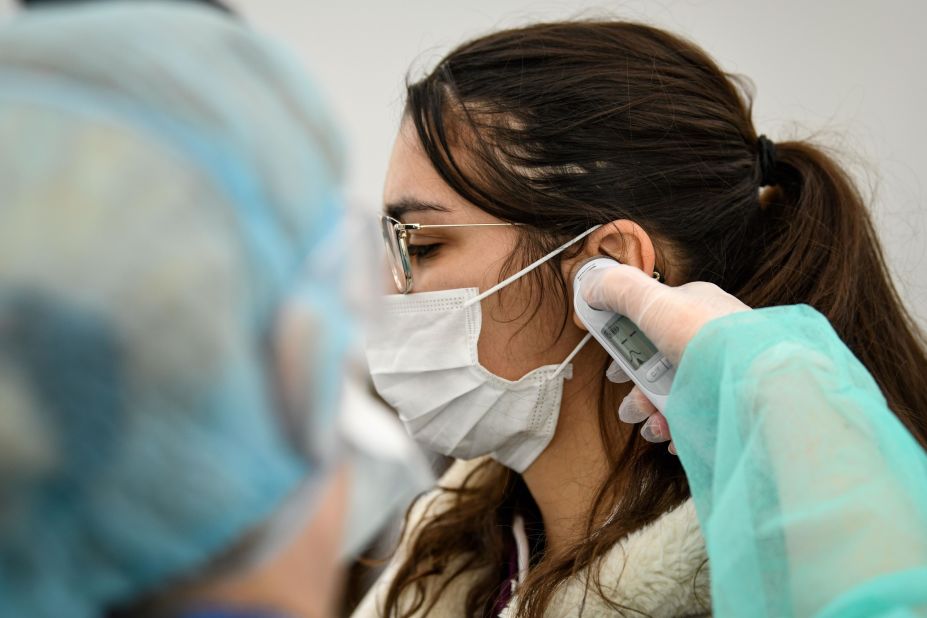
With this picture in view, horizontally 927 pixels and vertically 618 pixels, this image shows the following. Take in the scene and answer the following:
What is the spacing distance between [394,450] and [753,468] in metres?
0.46

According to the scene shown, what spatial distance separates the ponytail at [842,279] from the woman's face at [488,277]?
34cm

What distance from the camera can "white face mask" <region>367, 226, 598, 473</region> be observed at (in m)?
1.42

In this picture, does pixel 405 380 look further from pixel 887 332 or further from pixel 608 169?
pixel 887 332

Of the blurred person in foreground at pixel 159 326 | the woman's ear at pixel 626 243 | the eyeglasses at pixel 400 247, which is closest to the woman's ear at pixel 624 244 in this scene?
the woman's ear at pixel 626 243

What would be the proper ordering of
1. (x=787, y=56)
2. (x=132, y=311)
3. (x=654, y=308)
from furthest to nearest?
(x=787, y=56) < (x=654, y=308) < (x=132, y=311)

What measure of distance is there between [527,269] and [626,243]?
0.55ft

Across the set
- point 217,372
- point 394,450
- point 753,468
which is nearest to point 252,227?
point 217,372

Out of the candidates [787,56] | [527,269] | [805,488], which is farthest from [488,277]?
[787,56]

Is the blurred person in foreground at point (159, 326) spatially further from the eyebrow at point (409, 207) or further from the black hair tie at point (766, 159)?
the black hair tie at point (766, 159)

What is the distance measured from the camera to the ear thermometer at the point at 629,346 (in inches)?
46.7

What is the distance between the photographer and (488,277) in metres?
1.41

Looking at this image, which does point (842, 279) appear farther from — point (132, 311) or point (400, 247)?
point (132, 311)

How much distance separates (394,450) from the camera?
58 centimetres

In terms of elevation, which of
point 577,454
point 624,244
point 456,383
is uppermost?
point 624,244
